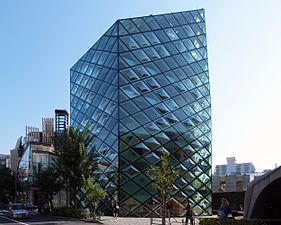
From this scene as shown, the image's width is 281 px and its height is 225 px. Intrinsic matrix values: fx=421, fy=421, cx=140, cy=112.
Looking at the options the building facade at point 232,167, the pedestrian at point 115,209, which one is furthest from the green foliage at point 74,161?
the building facade at point 232,167

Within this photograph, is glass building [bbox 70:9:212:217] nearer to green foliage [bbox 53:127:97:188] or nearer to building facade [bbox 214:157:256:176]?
green foliage [bbox 53:127:97:188]

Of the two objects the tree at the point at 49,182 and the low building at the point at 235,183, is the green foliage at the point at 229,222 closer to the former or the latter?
the tree at the point at 49,182

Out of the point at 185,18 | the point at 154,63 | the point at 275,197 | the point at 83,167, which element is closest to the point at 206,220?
the point at 275,197

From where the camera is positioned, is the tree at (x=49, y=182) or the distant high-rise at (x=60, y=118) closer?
the tree at (x=49, y=182)

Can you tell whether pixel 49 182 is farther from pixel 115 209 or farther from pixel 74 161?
pixel 115 209

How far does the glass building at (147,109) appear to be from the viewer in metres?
39.2

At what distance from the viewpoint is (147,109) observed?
41.0m

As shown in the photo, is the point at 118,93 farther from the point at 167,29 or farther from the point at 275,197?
the point at 275,197

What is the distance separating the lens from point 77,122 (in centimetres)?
4919

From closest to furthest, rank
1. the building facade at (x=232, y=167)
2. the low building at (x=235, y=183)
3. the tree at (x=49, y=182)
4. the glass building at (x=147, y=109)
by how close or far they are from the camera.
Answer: the glass building at (x=147, y=109) < the tree at (x=49, y=182) < the low building at (x=235, y=183) < the building facade at (x=232, y=167)

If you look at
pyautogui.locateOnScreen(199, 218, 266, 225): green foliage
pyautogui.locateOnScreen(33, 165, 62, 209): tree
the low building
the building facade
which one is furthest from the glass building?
the building facade

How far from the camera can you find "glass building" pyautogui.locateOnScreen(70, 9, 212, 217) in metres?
39.2

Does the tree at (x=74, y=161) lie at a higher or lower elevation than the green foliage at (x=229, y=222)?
higher

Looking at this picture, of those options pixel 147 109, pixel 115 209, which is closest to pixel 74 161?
pixel 115 209
